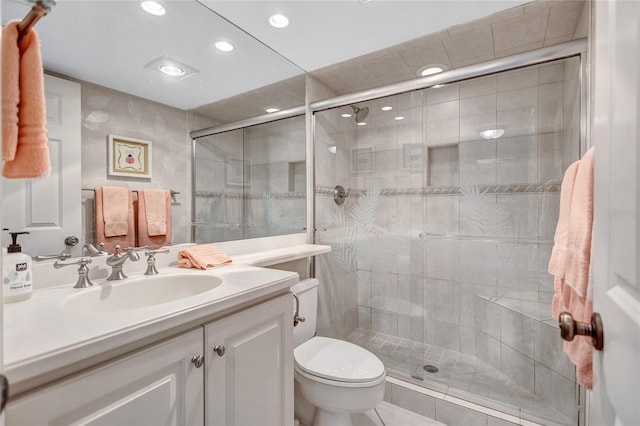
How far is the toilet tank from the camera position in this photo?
1.70m

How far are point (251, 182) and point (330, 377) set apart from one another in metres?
1.19

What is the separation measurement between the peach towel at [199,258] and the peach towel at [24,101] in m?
0.72

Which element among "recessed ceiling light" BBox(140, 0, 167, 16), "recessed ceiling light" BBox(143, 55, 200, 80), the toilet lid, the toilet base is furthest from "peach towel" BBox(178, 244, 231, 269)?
"recessed ceiling light" BBox(140, 0, 167, 16)

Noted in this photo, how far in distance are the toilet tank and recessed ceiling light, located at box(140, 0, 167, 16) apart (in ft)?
4.96

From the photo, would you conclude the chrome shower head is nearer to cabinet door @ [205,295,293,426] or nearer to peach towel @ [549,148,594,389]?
peach towel @ [549,148,594,389]

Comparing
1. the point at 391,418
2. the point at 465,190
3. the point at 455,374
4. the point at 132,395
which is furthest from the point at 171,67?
the point at 455,374

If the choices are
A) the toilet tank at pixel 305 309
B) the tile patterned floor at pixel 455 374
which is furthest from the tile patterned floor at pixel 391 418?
the toilet tank at pixel 305 309

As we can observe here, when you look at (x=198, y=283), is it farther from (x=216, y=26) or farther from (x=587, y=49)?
(x=587, y=49)

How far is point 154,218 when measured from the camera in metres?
1.28

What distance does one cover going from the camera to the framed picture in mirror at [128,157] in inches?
45.4

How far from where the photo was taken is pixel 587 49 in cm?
140

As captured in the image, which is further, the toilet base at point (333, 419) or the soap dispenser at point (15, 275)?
the toilet base at point (333, 419)

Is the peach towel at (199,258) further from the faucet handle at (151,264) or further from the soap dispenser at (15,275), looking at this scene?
the soap dispenser at (15,275)

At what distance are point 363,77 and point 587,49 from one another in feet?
4.48
